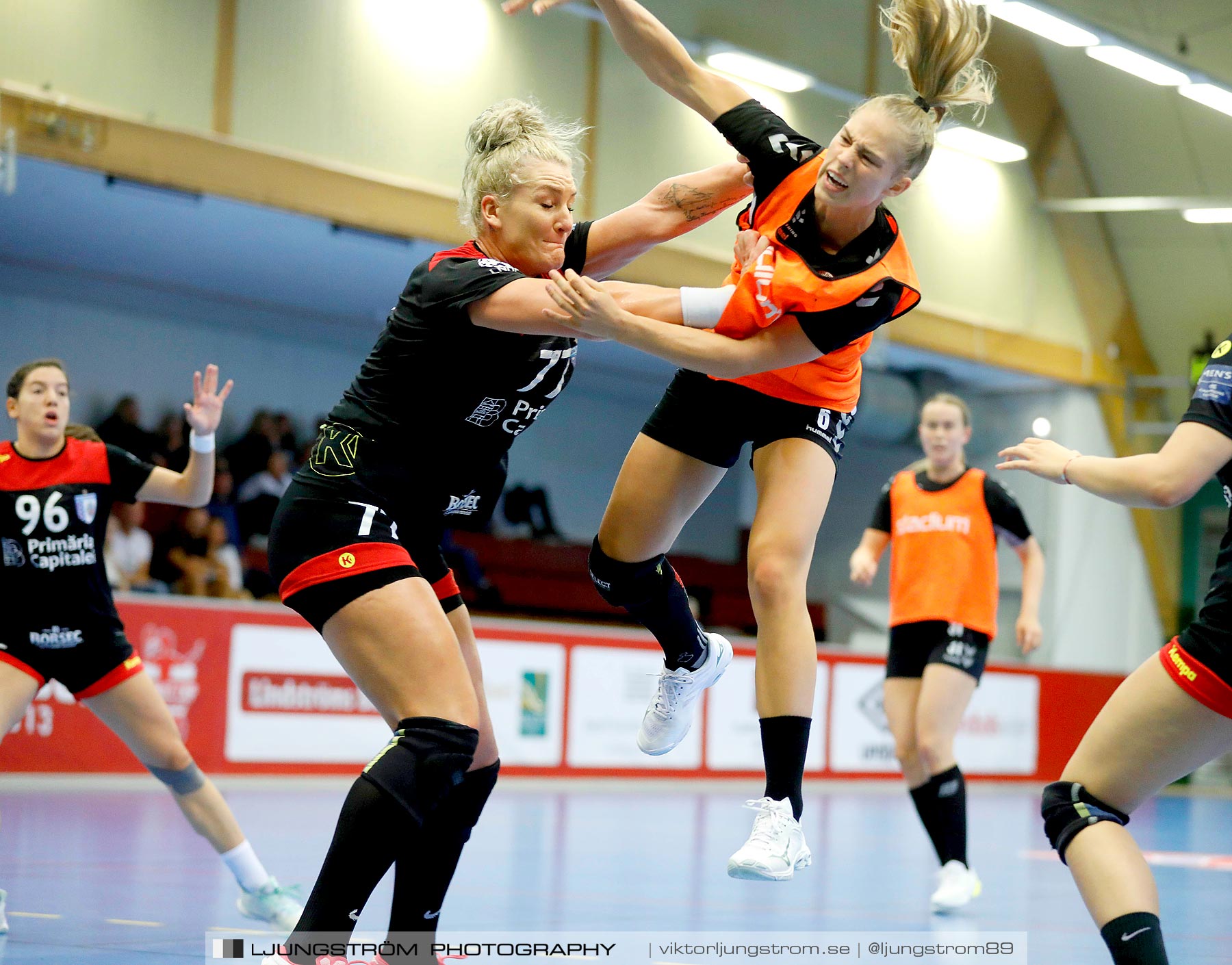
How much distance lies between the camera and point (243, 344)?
1535 centimetres

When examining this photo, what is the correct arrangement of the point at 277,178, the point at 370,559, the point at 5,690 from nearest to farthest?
the point at 370,559, the point at 5,690, the point at 277,178

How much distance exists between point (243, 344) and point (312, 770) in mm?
6226

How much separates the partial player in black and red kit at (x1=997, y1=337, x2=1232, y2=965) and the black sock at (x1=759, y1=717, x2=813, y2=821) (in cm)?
70

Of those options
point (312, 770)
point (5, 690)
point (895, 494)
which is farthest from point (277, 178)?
point (5, 690)

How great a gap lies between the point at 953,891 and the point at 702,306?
3091mm

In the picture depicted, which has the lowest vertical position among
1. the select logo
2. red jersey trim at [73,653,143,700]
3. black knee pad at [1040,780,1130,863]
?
the select logo

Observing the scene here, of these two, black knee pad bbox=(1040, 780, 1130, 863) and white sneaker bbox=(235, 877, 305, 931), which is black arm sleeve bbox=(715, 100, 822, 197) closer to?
black knee pad bbox=(1040, 780, 1130, 863)

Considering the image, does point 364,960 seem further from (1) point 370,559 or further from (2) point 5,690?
→ (2) point 5,690

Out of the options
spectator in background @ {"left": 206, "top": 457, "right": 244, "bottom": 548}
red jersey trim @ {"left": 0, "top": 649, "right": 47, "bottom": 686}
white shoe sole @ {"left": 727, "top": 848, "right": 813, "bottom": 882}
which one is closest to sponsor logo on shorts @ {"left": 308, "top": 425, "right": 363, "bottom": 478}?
white shoe sole @ {"left": 727, "top": 848, "right": 813, "bottom": 882}

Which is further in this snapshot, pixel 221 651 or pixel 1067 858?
pixel 221 651

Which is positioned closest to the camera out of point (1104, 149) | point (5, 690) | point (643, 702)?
point (5, 690)

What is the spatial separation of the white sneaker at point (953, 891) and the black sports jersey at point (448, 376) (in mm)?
3164

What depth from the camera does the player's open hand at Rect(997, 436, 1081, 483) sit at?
129 inches

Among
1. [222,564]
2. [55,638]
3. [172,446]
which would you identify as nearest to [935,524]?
[55,638]
